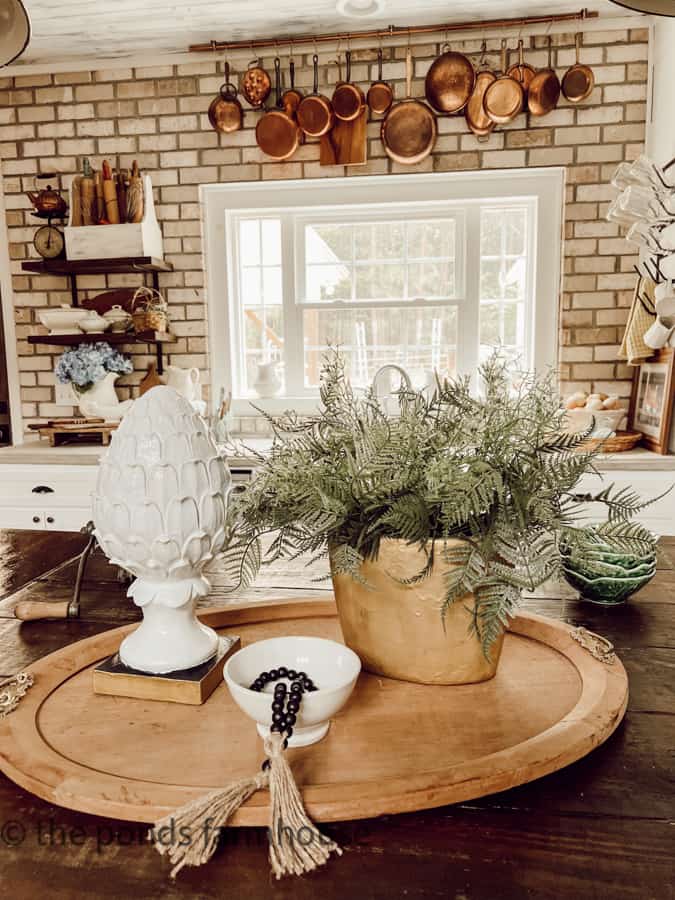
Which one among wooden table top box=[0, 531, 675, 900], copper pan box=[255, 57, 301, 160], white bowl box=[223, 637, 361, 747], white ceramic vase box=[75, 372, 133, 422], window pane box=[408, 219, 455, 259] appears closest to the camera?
wooden table top box=[0, 531, 675, 900]

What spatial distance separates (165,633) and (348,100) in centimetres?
299

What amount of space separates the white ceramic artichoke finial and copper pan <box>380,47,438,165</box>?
2.75 metres

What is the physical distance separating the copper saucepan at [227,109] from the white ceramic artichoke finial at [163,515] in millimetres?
2871

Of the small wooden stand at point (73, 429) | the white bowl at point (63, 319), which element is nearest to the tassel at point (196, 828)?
the small wooden stand at point (73, 429)

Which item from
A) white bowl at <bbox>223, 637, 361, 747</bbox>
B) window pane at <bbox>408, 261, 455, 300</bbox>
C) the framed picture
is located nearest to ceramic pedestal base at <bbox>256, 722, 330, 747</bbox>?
white bowl at <bbox>223, 637, 361, 747</bbox>

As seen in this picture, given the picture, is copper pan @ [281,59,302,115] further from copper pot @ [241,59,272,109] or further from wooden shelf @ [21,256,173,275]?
wooden shelf @ [21,256,173,275]

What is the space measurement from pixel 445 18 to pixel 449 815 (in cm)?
334

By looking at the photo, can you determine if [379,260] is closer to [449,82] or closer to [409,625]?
[449,82]

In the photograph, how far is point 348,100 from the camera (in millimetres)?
A: 3131

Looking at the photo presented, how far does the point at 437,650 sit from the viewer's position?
0.78 metres

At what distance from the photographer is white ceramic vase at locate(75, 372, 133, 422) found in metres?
3.29

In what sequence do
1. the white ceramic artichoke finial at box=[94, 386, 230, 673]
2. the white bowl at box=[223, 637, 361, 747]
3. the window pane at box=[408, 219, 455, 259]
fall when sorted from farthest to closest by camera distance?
the window pane at box=[408, 219, 455, 259]
the white ceramic artichoke finial at box=[94, 386, 230, 673]
the white bowl at box=[223, 637, 361, 747]

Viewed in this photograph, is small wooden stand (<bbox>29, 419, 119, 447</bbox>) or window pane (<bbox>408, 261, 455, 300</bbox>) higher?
window pane (<bbox>408, 261, 455, 300</bbox>)

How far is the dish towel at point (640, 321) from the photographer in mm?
2900
